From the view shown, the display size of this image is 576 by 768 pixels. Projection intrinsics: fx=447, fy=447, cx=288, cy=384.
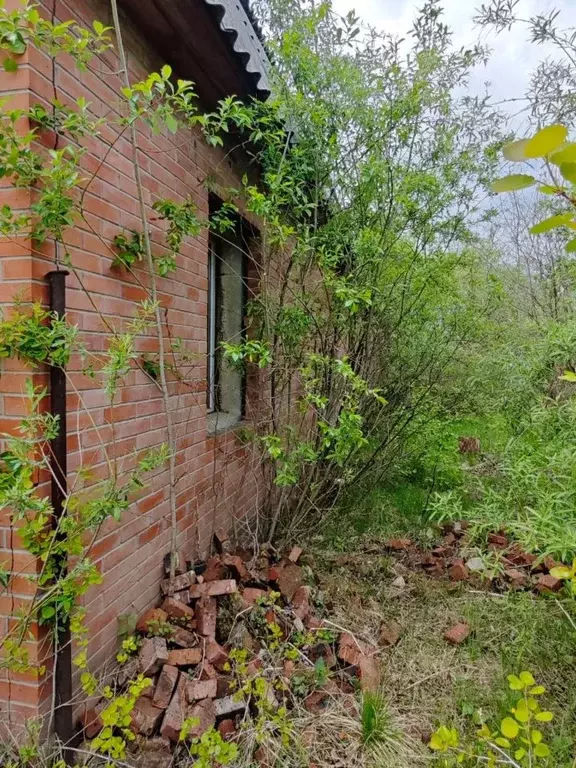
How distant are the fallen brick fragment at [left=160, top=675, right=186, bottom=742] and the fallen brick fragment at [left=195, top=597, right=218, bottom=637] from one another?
0.37 metres

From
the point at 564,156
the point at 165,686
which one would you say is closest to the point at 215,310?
the point at 165,686

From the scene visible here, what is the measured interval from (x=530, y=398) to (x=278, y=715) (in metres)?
2.69

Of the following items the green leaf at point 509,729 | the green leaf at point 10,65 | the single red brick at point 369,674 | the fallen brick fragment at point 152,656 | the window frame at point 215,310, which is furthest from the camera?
the window frame at point 215,310

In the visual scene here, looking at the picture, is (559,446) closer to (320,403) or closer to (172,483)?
(320,403)

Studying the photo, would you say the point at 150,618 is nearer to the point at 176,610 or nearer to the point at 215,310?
the point at 176,610

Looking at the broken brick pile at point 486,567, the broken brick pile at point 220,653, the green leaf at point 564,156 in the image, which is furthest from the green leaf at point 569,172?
the broken brick pile at point 486,567

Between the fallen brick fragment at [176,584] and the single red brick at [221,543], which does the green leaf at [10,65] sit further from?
the single red brick at [221,543]

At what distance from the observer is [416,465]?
18.9ft

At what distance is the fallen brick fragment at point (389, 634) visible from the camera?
2.89 meters

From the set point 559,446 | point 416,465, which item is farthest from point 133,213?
point 416,465

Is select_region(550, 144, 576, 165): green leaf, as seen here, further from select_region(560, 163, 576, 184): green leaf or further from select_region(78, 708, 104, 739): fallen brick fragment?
select_region(78, 708, 104, 739): fallen brick fragment

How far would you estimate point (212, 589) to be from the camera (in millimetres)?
2799

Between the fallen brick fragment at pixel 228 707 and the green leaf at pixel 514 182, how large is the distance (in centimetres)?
236

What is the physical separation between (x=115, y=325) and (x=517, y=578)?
11.7 ft
